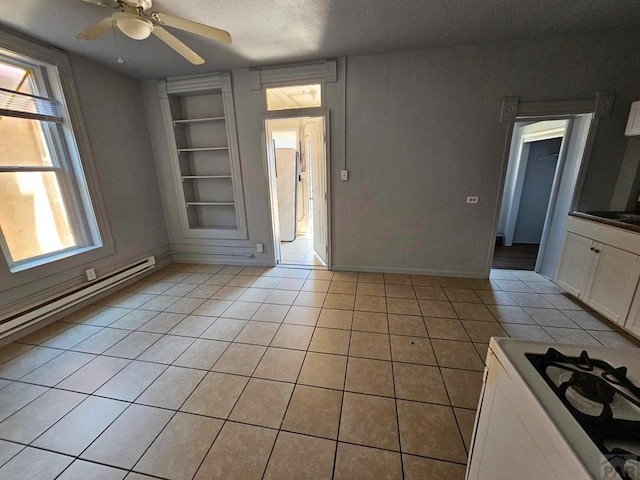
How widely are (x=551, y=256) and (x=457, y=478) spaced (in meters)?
3.17

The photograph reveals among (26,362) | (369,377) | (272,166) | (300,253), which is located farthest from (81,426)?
(300,253)

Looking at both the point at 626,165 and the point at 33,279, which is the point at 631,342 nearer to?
the point at 626,165

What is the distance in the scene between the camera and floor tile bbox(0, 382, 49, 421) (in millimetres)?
1627

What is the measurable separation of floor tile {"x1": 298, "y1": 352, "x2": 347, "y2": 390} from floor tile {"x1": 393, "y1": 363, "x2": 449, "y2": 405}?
1.26 feet

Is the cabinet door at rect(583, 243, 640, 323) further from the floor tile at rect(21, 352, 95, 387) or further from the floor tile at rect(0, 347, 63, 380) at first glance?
the floor tile at rect(0, 347, 63, 380)

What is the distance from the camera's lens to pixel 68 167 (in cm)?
278

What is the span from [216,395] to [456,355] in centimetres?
179

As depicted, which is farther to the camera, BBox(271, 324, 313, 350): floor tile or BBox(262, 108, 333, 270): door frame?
BBox(262, 108, 333, 270): door frame

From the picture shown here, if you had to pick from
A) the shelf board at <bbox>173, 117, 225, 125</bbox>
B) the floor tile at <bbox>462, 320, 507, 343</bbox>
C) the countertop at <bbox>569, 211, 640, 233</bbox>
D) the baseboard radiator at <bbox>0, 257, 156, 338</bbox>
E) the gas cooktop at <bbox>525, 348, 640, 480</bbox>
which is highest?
the shelf board at <bbox>173, 117, 225, 125</bbox>

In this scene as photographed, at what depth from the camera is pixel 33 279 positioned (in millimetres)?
2412

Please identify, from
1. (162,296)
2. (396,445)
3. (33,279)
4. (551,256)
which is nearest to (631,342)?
(551,256)

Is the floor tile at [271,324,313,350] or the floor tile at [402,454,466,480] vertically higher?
the floor tile at [271,324,313,350]

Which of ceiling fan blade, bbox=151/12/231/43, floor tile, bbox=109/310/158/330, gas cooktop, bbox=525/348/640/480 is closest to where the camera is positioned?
gas cooktop, bbox=525/348/640/480

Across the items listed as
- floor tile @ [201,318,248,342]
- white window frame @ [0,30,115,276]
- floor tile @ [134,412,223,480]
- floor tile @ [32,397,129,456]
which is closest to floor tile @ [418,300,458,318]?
floor tile @ [201,318,248,342]
